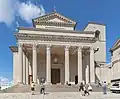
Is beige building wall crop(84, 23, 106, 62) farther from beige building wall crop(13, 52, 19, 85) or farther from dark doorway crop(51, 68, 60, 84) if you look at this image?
beige building wall crop(13, 52, 19, 85)

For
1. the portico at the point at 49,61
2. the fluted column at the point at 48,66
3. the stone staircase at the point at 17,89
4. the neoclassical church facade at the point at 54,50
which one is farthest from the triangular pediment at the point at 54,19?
the stone staircase at the point at 17,89

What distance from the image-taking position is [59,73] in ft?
168

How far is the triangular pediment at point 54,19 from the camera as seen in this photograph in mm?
50172

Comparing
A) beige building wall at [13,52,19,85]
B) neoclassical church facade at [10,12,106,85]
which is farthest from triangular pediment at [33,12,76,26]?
beige building wall at [13,52,19,85]

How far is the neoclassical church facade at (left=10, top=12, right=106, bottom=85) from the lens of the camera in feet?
144

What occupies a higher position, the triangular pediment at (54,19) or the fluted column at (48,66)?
the triangular pediment at (54,19)

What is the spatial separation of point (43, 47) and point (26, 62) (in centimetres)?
381

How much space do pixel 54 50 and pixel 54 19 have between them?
5.94 m

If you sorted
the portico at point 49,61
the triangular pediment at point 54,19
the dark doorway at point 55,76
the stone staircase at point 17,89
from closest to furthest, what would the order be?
the stone staircase at point 17,89
the portico at point 49,61
the triangular pediment at point 54,19
the dark doorway at point 55,76

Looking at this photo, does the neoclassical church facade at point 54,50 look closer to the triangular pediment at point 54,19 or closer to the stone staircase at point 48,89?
the triangular pediment at point 54,19

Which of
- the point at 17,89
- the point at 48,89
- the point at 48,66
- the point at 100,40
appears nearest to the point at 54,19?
the point at 48,66

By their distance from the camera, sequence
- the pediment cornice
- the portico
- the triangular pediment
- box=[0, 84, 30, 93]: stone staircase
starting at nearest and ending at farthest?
box=[0, 84, 30, 93]: stone staircase → the portico → the pediment cornice → the triangular pediment

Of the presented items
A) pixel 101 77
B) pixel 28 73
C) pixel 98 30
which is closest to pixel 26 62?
pixel 28 73

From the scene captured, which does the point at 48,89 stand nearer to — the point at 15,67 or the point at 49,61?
the point at 49,61
